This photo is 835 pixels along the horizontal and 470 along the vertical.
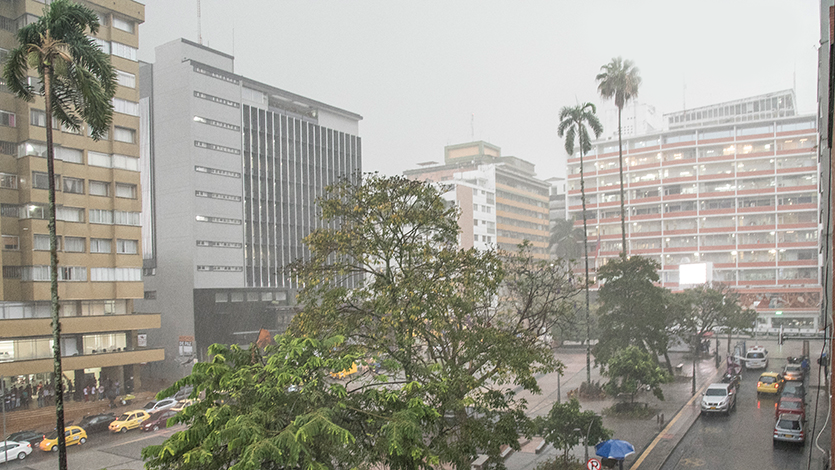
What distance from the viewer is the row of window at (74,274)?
32438 mm

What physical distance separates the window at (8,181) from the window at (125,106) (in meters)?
7.79

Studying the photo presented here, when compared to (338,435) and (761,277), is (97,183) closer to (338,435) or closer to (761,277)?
(338,435)

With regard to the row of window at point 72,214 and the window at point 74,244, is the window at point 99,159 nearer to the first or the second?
the row of window at point 72,214

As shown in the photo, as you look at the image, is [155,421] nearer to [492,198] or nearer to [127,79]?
[127,79]

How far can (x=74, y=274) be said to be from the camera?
35.7 m

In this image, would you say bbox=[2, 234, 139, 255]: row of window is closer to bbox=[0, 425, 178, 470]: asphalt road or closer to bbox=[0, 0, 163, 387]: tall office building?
bbox=[0, 0, 163, 387]: tall office building

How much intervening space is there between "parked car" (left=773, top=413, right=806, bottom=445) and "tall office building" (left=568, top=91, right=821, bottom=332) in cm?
4371

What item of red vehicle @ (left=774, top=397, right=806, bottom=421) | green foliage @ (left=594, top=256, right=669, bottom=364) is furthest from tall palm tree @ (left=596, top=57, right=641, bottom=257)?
red vehicle @ (left=774, top=397, right=806, bottom=421)

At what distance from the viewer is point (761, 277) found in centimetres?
7362

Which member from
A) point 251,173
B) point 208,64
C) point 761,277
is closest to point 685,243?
point 761,277

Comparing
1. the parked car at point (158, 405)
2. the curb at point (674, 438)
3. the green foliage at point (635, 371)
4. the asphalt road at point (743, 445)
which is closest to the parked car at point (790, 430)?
the asphalt road at point (743, 445)

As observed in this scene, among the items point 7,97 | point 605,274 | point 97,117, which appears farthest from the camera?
point 605,274

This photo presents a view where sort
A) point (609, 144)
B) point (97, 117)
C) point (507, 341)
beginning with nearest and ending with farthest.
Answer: point (507, 341), point (97, 117), point (609, 144)

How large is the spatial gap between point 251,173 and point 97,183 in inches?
654
